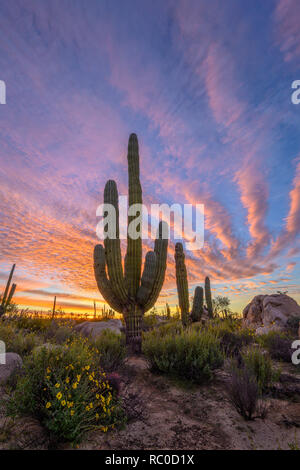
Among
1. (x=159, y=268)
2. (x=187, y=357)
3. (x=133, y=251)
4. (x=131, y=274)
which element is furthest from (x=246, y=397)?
(x=133, y=251)

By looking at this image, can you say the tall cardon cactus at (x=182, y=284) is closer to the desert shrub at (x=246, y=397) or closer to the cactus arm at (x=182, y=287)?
the cactus arm at (x=182, y=287)

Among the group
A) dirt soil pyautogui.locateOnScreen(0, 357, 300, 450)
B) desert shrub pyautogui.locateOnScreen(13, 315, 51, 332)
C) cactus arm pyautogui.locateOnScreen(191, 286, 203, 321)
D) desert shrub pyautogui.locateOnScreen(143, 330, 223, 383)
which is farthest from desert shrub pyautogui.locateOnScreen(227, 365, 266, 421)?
desert shrub pyautogui.locateOnScreen(13, 315, 51, 332)

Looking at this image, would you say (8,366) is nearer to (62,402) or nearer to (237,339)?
(62,402)

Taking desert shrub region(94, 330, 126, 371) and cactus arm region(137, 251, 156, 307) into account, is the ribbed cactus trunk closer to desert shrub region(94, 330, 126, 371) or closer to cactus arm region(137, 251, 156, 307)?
cactus arm region(137, 251, 156, 307)

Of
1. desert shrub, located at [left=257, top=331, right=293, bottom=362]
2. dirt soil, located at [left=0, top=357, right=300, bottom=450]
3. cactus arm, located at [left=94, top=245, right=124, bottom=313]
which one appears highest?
cactus arm, located at [left=94, top=245, right=124, bottom=313]

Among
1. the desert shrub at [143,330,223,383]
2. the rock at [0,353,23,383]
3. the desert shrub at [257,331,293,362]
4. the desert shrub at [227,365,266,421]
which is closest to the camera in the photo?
the desert shrub at [227,365,266,421]

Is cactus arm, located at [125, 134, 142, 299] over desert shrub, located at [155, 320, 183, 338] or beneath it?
over

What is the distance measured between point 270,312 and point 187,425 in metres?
13.1

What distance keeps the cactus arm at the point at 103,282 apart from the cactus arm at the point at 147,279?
0.78 meters

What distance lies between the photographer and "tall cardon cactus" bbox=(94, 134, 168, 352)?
8.34 meters

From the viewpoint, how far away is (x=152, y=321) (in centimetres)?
1593

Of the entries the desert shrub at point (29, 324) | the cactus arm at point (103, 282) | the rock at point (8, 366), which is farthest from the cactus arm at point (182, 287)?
the rock at point (8, 366)

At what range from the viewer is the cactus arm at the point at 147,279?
8320 millimetres
